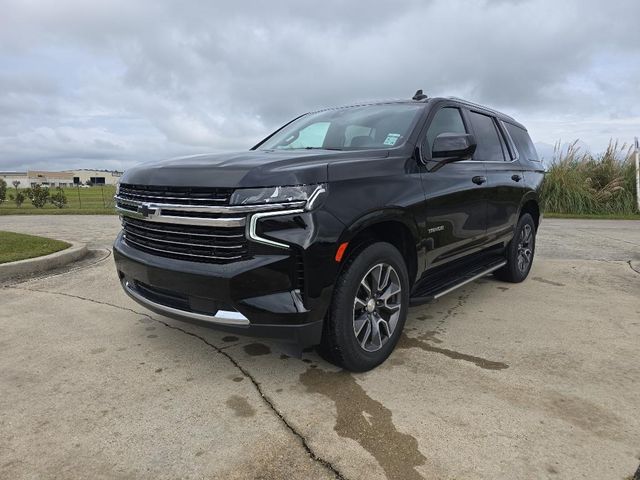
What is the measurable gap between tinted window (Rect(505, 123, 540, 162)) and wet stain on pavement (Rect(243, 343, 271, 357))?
3.76m

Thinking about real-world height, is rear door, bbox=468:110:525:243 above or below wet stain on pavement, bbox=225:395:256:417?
above

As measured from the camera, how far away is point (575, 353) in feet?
11.5

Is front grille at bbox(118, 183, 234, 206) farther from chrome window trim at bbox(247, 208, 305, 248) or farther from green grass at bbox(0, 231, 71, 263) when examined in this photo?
green grass at bbox(0, 231, 71, 263)

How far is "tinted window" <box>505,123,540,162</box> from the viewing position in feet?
18.3

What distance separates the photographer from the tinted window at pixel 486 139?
15.1 feet

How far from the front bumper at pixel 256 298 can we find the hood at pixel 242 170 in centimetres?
43

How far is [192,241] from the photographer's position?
2879mm

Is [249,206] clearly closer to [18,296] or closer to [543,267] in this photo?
[18,296]

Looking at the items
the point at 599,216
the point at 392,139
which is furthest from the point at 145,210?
the point at 599,216

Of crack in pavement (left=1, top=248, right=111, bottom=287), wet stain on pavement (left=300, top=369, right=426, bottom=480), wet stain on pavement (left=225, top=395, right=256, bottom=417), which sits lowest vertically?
wet stain on pavement (left=300, top=369, right=426, bottom=480)

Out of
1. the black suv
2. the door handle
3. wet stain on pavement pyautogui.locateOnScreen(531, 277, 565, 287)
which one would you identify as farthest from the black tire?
A: the black suv

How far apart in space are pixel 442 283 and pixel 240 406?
1988 mm

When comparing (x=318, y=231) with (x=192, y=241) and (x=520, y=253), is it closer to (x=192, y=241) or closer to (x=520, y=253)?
(x=192, y=241)

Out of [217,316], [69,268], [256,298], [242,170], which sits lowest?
[69,268]
